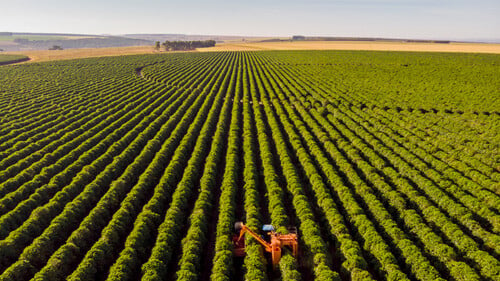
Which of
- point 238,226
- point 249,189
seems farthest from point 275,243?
point 249,189

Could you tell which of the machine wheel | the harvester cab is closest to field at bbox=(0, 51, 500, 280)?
the harvester cab

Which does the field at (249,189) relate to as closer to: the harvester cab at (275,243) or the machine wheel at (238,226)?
the harvester cab at (275,243)

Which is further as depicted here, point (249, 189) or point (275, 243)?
point (249, 189)

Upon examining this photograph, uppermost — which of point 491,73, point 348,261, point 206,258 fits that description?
point 491,73

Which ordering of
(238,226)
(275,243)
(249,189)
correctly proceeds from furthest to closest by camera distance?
1. (249,189)
2. (238,226)
3. (275,243)

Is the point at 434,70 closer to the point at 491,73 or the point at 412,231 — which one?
the point at 491,73

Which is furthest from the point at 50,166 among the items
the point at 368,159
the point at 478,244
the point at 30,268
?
the point at 478,244

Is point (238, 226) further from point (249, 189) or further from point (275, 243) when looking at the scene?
point (249, 189)

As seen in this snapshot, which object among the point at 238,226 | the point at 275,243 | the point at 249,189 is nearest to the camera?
the point at 275,243

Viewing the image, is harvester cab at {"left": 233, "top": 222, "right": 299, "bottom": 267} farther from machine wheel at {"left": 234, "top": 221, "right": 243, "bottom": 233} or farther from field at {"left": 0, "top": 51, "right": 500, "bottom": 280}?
field at {"left": 0, "top": 51, "right": 500, "bottom": 280}
